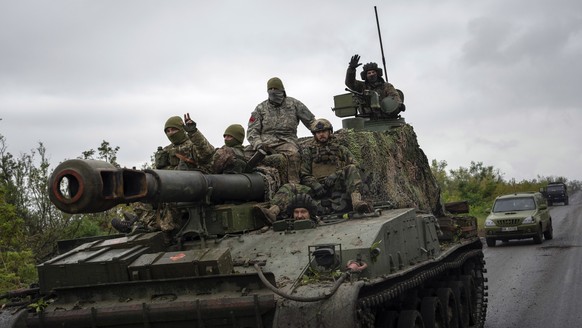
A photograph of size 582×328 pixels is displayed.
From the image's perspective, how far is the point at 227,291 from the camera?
6430 millimetres

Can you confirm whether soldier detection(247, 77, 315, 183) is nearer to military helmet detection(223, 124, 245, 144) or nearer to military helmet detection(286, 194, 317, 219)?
military helmet detection(223, 124, 245, 144)

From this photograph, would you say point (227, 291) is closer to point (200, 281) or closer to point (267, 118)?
point (200, 281)

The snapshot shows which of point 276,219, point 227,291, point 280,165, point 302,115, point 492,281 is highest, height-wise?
point 302,115

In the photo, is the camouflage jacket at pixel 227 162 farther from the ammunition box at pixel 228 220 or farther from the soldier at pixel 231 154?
the ammunition box at pixel 228 220

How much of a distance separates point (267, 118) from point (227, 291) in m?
4.72

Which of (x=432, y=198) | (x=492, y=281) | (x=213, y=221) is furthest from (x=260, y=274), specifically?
(x=492, y=281)

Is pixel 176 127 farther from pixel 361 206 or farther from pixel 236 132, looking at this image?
pixel 361 206

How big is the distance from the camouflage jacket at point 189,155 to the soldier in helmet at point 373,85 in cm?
500

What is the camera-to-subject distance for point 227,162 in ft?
28.5

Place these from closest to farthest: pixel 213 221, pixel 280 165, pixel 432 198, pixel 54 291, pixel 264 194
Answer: pixel 54 291
pixel 213 221
pixel 264 194
pixel 280 165
pixel 432 198

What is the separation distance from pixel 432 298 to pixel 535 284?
7339 millimetres

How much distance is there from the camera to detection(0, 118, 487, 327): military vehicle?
6.09m

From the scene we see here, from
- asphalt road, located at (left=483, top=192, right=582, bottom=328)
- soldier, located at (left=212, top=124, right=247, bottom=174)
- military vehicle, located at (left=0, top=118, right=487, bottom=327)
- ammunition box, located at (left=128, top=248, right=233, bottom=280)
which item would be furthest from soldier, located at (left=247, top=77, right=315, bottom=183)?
asphalt road, located at (left=483, top=192, right=582, bottom=328)

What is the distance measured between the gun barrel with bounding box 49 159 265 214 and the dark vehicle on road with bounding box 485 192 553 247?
1905 cm
